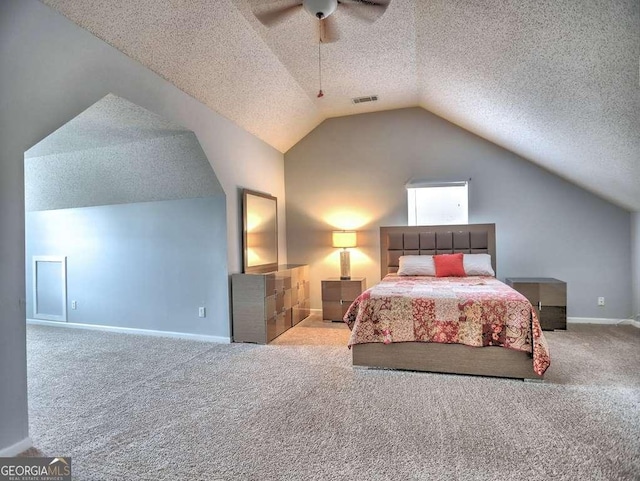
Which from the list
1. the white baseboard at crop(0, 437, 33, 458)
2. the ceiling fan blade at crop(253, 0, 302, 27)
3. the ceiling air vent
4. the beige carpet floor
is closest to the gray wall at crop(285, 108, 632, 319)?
the ceiling air vent

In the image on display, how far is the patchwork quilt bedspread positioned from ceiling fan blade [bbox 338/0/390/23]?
7.21 ft

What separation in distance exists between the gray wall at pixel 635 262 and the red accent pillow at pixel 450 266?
2126mm

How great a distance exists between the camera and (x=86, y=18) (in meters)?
2.25

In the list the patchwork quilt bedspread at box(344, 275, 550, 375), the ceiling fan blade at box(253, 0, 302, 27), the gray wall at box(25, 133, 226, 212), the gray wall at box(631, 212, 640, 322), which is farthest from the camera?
the gray wall at box(631, 212, 640, 322)

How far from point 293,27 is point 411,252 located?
129 inches

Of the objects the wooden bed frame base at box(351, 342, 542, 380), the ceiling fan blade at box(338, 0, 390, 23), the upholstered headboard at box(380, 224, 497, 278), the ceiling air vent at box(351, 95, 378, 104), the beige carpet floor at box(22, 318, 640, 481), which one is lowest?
the beige carpet floor at box(22, 318, 640, 481)

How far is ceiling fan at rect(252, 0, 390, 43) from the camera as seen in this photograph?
87.3 inches

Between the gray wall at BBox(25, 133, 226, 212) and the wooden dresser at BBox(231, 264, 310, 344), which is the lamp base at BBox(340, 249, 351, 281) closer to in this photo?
the wooden dresser at BBox(231, 264, 310, 344)

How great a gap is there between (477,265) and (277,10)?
3.66 m

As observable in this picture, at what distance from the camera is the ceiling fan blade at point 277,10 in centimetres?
230

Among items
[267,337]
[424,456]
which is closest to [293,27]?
[267,337]

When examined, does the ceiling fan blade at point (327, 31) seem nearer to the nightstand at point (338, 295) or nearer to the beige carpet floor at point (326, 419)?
Result: the beige carpet floor at point (326, 419)

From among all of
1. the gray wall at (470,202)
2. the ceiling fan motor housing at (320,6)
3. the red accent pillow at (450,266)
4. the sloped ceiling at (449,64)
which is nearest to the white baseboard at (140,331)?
the gray wall at (470,202)

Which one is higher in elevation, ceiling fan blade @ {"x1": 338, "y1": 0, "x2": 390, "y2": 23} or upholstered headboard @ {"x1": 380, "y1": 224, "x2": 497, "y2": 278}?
ceiling fan blade @ {"x1": 338, "y1": 0, "x2": 390, "y2": 23}
